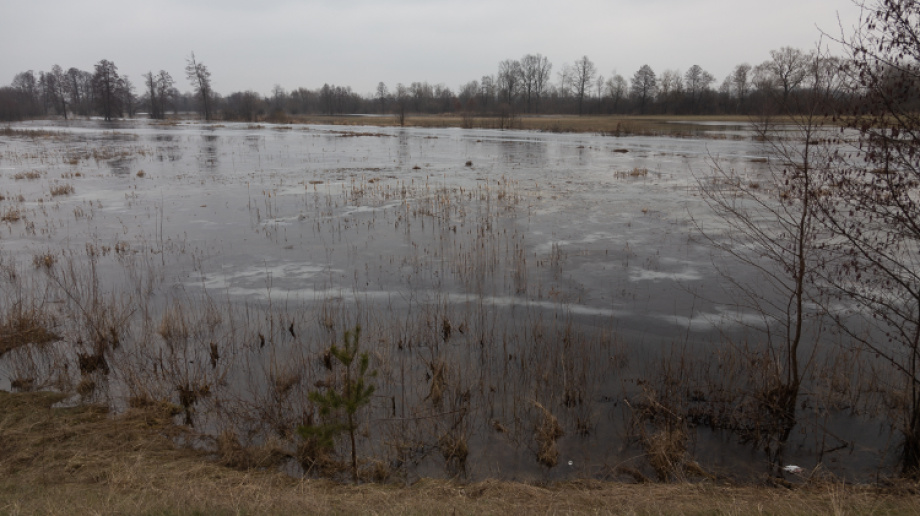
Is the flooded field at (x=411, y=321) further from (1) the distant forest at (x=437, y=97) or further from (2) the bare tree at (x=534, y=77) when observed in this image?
(2) the bare tree at (x=534, y=77)

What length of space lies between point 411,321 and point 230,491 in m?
4.69

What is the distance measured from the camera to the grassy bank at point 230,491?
4082 millimetres

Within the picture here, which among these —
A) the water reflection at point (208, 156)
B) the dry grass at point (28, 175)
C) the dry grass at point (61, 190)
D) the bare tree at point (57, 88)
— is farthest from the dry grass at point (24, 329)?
the bare tree at point (57, 88)

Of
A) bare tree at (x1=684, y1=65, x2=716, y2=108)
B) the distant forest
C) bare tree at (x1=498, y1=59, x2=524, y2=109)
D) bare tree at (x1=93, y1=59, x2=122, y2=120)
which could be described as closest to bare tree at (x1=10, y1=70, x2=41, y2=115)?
the distant forest

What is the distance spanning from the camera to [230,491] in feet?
15.0

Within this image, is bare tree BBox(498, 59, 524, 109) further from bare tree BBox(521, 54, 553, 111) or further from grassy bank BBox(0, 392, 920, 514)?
grassy bank BBox(0, 392, 920, 514)

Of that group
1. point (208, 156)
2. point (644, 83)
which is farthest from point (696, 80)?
point (208, 156)

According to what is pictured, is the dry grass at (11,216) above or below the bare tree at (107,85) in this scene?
below

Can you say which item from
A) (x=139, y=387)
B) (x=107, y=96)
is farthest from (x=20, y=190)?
(x=107, y=96)

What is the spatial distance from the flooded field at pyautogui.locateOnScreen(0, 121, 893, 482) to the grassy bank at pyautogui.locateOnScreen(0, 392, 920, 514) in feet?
1.78

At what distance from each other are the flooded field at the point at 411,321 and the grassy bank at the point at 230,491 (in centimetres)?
54

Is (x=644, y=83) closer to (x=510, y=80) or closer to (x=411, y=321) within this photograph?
(x=510, y=80)

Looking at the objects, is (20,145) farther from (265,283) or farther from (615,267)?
(615,267)

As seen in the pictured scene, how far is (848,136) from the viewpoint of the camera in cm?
629
